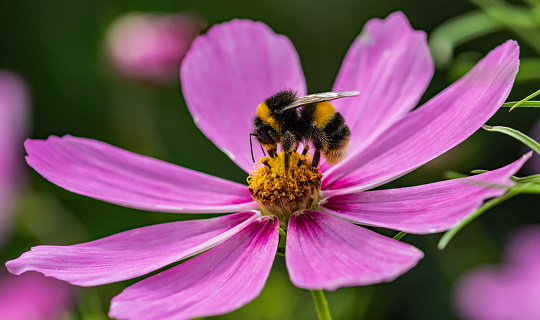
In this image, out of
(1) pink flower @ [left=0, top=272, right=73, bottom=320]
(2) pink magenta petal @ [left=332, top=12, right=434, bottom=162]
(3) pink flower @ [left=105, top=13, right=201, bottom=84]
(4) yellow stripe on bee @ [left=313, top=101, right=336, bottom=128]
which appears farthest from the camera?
(3) pink flower @ [left=105, top=13, right=201, bottom=84]

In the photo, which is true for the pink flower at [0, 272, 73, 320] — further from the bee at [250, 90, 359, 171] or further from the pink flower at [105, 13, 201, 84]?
the bee at [250, 90, 359, 171]

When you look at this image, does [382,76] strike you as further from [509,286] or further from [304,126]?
[509,286]

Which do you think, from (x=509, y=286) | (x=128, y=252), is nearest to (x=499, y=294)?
(x=509, y=286)

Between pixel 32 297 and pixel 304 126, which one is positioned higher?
pixel 304 126

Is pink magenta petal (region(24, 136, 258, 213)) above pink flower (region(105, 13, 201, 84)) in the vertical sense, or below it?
below

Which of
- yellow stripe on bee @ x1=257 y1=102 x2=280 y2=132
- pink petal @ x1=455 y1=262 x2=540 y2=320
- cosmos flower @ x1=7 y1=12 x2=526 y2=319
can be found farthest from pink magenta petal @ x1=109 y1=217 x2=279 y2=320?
pink petal @ x1=455 y1=262 x2=540 y2=320

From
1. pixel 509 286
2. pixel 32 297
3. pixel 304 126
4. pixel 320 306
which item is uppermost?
pixel 304 126

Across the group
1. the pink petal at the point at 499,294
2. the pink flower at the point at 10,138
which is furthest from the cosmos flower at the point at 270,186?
the pink flower at the point at 10,138
